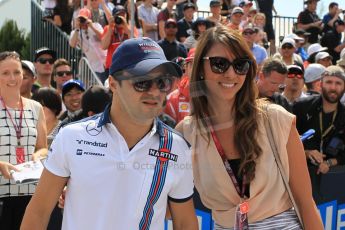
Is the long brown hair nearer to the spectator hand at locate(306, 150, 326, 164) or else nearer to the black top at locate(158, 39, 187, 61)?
the spectator hand at locate(306, 150, 326, 164)

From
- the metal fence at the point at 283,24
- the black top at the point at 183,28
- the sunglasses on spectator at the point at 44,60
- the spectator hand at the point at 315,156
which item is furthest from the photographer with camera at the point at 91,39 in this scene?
the metal fence at the point at 283,24

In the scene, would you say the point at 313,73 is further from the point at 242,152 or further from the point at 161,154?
the point at 161,154

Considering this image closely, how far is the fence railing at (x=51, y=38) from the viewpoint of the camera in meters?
10.5

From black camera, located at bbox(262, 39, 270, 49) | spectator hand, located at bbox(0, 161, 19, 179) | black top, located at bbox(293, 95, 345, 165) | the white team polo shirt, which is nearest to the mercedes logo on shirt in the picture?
the white team polo shirt

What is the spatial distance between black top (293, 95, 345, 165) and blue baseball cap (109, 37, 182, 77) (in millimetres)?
3181

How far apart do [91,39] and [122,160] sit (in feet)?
24.3

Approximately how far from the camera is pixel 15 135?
4477 millimetres

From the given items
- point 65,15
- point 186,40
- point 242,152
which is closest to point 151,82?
point 242,152

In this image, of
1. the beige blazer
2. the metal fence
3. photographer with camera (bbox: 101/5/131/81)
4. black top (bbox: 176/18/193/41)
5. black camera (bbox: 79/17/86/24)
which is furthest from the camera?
the metal fence

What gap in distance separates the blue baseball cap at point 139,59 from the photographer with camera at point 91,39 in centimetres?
709

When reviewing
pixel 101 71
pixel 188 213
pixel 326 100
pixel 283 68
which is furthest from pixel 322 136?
pixel 101 71

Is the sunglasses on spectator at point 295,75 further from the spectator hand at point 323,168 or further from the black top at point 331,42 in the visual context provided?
the black top at point 331,42

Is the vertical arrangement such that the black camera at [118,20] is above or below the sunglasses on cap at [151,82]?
above

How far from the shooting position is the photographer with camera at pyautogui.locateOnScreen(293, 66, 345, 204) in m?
4.98
